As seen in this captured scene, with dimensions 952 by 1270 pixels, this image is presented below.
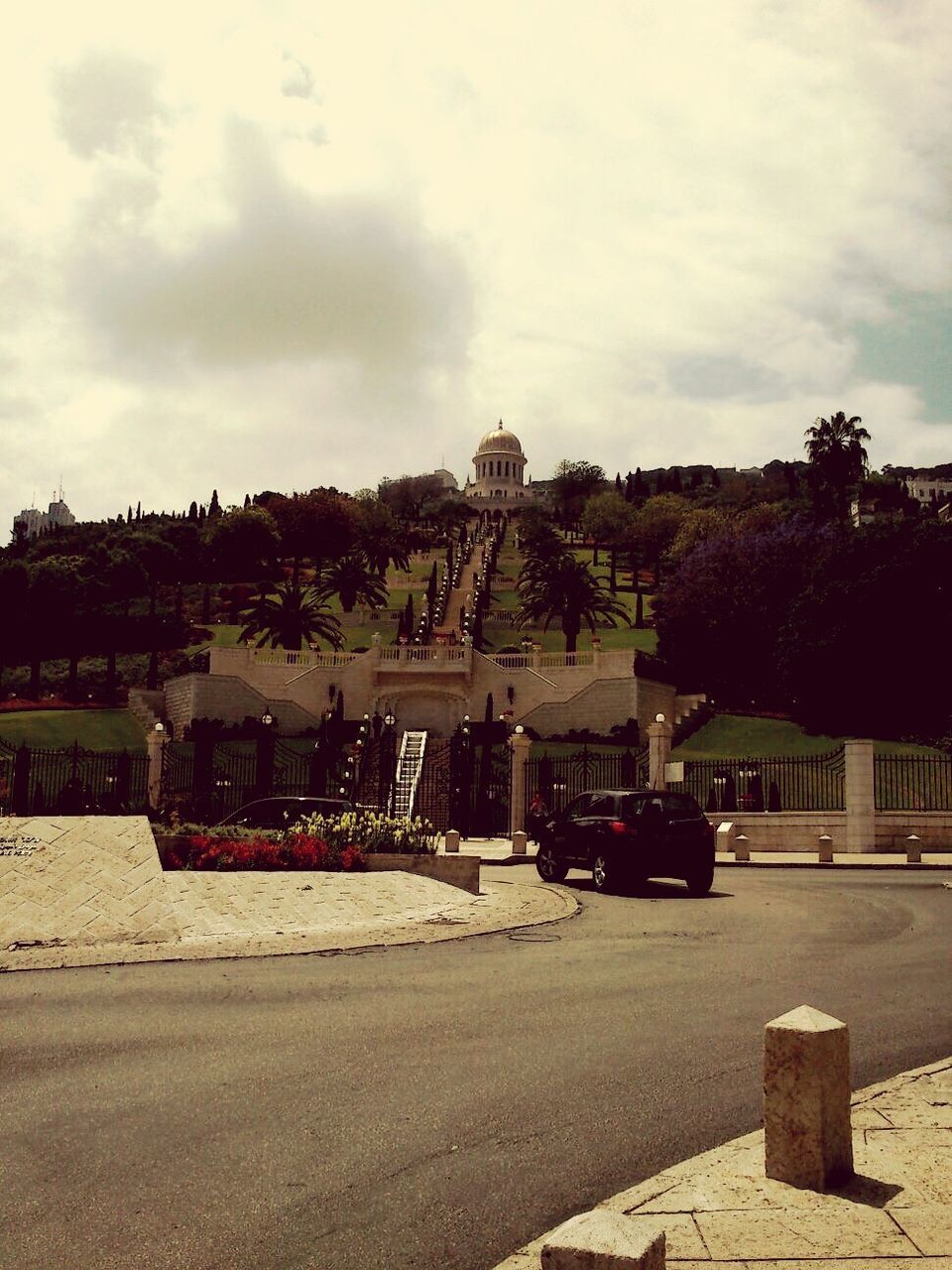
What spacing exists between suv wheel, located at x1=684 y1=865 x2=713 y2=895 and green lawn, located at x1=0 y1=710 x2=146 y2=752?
38008 millimetres

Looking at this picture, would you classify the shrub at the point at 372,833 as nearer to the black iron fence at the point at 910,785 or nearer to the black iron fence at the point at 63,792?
the black iron fence at the point at 63,792

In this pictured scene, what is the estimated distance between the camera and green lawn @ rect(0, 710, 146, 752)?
51.5 metres

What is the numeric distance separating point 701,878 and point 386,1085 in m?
12.8

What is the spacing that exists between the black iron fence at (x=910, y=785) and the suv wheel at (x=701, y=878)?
14252 mm

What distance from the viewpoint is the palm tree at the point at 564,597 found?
75.6m

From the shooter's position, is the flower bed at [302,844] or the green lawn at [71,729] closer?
the flower bed at [302,844]

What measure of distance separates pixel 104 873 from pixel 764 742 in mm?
43053

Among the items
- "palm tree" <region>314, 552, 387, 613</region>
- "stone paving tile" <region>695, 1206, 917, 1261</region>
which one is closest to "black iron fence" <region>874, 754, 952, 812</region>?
"stone paving tile" <region>695, 1206, 917, 1261</region>

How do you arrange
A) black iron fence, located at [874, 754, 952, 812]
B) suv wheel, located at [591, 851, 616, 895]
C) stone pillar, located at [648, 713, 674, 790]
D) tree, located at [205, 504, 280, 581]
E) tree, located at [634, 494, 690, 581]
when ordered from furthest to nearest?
tree, located at [634, 494, 690, 581], tree, located at [205, 504, 280, 581], stone pillar, located at [648, 713, 674, 790], black iron fence, located at [874, 754, 952, 812], suv wheel, located at [591, 851, 616, 895]

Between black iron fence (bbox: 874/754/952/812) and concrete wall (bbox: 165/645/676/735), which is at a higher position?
concrete wall (bbox: 165/645/676/735)

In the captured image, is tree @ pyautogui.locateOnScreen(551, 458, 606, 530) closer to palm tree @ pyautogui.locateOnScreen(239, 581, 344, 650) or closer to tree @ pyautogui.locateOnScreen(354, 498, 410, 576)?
tree @ pyautogui.locateOnScreen(354, 498, 410, 576)

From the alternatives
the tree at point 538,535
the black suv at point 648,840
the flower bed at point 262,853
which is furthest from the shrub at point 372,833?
the tree at point 538,535

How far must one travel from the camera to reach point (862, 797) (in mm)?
30953

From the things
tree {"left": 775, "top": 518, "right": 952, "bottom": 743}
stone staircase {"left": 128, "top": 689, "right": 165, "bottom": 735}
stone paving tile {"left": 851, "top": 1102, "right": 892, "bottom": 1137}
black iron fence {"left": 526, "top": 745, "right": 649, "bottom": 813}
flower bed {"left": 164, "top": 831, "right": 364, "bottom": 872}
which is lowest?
stone paving tile {"left": 851, "top": 1102, "right": 892, "bottom": 1137}
